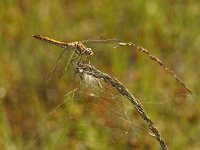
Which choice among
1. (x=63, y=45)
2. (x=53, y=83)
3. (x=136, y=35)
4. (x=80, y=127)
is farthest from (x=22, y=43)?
(x=63, y=45)

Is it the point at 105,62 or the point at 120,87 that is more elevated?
the point at 105,62

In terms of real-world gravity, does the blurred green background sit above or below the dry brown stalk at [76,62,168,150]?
above

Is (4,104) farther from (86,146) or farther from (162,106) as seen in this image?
(162,106)

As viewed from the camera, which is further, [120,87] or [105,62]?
[105,62]

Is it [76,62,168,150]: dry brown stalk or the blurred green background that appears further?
the blurred green background
